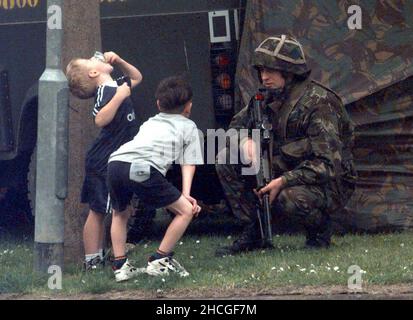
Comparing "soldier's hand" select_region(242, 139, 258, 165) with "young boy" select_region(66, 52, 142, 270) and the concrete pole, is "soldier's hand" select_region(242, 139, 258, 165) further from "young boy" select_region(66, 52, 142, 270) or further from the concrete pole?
the concrete pole

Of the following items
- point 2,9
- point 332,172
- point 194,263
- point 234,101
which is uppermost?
point 2,9

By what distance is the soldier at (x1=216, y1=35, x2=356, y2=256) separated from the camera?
25.4 ft

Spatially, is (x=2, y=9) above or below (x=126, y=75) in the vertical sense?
above

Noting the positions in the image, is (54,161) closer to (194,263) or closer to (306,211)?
(194,263)

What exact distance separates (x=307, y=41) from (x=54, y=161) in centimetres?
215

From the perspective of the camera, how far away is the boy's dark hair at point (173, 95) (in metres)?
7.41

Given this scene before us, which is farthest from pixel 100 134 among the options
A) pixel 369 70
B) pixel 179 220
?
pixel 369 70

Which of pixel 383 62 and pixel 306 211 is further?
pixel 383 62

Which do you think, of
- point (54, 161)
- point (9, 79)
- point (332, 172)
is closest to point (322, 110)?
point (332, 172)

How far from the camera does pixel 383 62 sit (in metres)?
8.49

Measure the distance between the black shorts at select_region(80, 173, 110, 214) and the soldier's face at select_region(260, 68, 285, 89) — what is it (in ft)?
4.04

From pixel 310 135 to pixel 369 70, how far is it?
3.19 ft

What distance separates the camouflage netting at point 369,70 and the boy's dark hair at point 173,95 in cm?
105

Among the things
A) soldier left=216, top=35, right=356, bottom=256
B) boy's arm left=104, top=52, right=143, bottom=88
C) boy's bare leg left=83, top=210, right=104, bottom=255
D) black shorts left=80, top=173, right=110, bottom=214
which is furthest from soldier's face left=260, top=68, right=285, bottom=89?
boy's bare leg left=83, top=210, right=104, bottom=255
